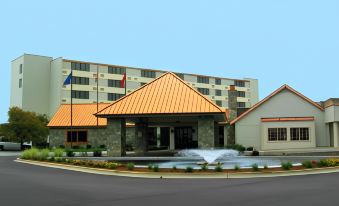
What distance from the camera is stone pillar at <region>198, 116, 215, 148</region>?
3269 cm

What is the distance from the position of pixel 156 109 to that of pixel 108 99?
4798 cm

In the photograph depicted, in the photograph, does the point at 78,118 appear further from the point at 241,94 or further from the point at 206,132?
the point at 241,94

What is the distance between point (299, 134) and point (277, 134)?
222 centimetres

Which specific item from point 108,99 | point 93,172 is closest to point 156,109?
point 93,172

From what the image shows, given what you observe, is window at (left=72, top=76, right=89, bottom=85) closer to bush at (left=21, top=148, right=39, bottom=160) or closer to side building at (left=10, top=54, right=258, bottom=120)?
side building at (left=10, top=54, right=258, bottom=120)

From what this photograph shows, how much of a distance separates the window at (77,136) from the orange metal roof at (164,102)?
18.5 metres

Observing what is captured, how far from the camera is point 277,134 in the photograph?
1543 inches

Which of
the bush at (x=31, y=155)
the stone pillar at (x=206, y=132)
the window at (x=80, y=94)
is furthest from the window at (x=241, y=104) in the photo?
the bush at (x=31, y=155)

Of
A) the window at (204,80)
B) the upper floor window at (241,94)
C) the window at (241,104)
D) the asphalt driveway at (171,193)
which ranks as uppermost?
the window at (204,80)

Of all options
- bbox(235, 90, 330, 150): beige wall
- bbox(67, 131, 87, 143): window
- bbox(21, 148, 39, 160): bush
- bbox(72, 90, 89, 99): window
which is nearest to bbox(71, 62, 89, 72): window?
bbox(72, 90, 89, 99): window

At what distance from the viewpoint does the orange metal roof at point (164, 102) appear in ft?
107

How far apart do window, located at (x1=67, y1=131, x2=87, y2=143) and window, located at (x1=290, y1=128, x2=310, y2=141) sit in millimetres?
27592

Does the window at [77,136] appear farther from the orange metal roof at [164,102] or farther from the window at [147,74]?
the window at [147,74]

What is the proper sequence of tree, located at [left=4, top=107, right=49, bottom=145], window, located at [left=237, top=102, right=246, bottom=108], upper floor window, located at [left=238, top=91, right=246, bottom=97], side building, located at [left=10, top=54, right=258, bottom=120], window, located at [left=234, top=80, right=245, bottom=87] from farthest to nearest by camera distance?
window, located at [left=234, top=80, right=245, bottom=87], upper floor window, located at [left=238, top=91, right=246, bottom=97], window, located at [left=237, top=102, right=246, bottom=108], side building, located at [left=10, top=54, right=258, bottom=120], tree, located at [left=4, top=107, right=49, bottom=145]
